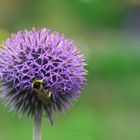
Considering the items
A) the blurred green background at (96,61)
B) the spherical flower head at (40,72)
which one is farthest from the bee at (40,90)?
the blurred green background at (96,61)

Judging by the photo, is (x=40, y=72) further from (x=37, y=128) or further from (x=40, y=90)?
(x=37, y=128)

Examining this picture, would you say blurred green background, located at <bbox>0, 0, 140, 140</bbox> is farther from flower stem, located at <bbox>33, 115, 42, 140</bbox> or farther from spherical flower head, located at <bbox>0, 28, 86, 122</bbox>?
flower stem, located at <bbox>33, 115, 42, 140</bbox>

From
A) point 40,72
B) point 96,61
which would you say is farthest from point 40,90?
point 96,61

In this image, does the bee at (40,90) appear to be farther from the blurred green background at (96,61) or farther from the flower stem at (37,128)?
the blurred green background at (96,61)

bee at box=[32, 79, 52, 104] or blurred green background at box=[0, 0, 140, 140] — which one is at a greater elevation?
blurred green background at box=[0, 0, 140, 140]

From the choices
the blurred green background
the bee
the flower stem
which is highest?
the blurred green background

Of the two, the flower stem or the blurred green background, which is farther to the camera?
the blurred green background

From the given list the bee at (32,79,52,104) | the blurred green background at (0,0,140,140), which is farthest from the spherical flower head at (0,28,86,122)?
the blurred green background at (0,0,140,140)

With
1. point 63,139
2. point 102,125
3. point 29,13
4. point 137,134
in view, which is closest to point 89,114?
point 102,125
